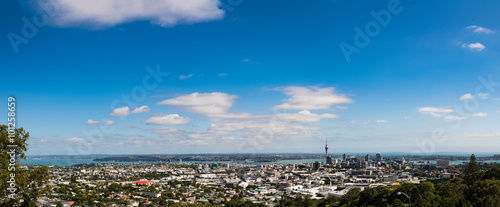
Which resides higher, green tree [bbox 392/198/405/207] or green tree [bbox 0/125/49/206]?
green tree [bbox 0/125/49/206]

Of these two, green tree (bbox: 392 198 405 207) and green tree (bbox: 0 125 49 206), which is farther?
green tree (bbox: 392 198 405 207)

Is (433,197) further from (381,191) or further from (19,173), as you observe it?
(19,173)

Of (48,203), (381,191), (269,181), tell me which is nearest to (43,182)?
(381,191)

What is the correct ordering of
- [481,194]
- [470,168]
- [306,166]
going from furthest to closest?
[306,166], [470,168], [481,194]

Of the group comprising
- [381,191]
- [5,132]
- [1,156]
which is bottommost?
[381,191]

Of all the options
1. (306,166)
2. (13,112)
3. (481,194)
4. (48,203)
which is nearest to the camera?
(13,112)

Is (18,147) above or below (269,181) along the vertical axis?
above

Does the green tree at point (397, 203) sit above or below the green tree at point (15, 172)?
below

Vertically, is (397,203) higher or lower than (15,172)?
lower

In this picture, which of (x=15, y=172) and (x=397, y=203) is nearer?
(x=15, y=172)

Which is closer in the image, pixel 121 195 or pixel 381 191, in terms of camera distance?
pixel 381 191

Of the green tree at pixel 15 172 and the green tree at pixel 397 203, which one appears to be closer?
the green tree at pixel 15 172
